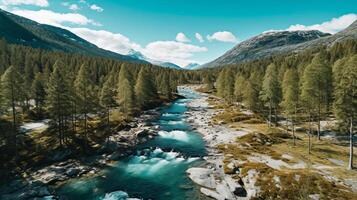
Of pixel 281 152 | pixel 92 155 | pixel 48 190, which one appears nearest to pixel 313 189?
pixel 281 152

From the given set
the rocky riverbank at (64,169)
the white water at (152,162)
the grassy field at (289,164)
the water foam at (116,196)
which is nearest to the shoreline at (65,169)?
the rocky riverbank at (64,169)

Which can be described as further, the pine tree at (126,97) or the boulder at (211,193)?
the pine tree at (126,97)

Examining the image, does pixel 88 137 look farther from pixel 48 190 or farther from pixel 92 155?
pixel 48 190

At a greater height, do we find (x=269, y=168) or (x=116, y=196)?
(x=269, y=168)

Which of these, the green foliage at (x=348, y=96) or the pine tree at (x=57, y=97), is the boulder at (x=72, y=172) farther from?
the green foliage at (x=348, y=96)

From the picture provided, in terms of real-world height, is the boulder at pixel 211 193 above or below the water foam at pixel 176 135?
below

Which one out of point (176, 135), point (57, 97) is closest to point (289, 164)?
point (176, 135)

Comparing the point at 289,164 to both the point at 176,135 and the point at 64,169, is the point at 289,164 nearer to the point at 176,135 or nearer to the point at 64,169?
the point at 176,135
